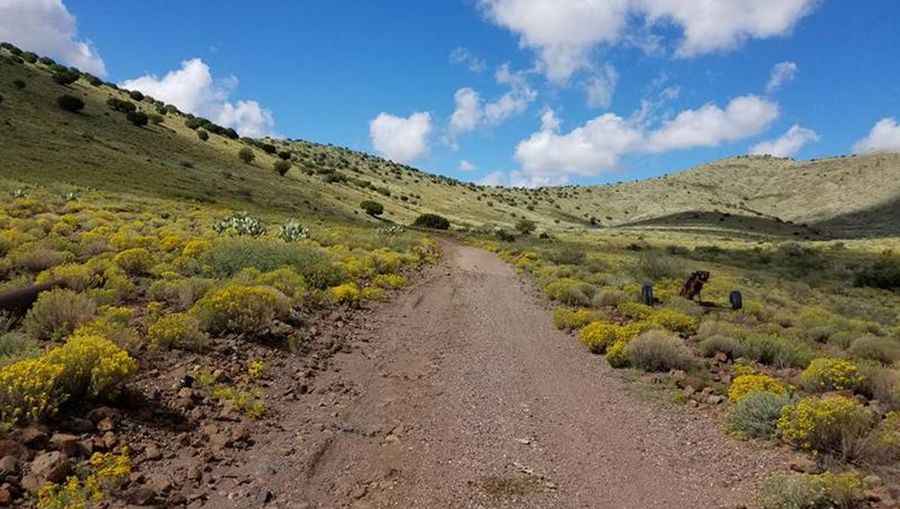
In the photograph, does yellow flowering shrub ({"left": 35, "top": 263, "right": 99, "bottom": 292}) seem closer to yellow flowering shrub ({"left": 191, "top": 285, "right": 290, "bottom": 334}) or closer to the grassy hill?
yellow flowering shrub ({"left": 191, "top": 285, "right": 290, "bottom": 334})

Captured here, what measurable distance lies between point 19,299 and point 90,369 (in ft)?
16.7

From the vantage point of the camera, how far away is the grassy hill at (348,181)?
4784 cm

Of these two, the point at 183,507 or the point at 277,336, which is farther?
the point at 277,336

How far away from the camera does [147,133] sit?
63.7 m

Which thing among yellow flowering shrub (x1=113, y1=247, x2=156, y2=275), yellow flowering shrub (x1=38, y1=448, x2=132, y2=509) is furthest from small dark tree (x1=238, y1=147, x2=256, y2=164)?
yellow flowering shrub (x1=38, y1=448, x2=132, y2=509)

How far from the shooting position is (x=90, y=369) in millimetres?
7824

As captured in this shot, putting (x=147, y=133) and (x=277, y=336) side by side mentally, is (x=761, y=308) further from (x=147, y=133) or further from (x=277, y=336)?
(x=147, y=133)

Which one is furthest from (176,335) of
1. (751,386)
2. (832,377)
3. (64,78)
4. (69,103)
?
(64,78)

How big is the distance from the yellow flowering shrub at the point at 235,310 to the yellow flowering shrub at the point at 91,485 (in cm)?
488

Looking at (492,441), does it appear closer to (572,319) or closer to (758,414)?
(758,414)

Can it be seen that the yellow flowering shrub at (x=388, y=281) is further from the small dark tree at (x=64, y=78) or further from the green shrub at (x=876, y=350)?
the small dark tree at (x=64, y=78)

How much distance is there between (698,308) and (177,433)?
16124 mm

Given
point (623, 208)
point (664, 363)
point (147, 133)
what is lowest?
point (664, 363)

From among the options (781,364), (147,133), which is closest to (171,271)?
(781,364)
